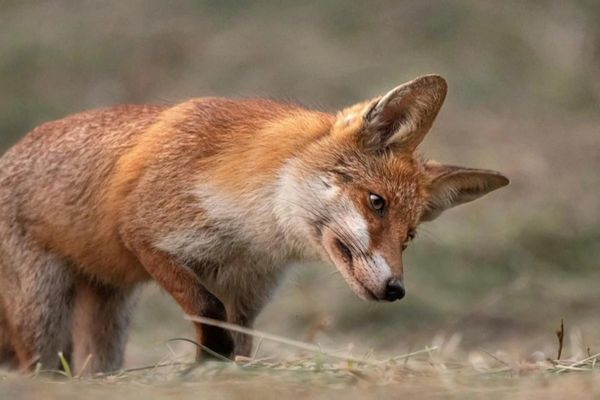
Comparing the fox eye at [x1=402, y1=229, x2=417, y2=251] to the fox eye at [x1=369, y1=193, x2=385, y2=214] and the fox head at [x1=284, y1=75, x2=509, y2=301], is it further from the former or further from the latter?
the fox eye at [x1=369, y1=193, x2=385, y2=214]

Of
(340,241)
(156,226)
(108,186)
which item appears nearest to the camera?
(340,241)

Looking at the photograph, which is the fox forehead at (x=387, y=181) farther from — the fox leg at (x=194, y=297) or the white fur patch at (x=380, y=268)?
the fox leg at (x=194, y=297)

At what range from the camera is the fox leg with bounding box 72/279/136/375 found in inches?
380

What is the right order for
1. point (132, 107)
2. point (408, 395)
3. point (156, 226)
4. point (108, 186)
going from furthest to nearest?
point (132, 107)
point (108, 186)
point (156, 226)
point (408, 395)

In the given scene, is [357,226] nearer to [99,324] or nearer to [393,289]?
[393,289]

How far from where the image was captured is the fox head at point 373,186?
25.4 feet

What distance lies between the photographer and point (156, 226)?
852 centimetres

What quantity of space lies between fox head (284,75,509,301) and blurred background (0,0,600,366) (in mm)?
4341

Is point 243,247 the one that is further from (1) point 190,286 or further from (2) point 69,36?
(2) point 69,36

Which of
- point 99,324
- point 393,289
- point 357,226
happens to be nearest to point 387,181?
point 357,226

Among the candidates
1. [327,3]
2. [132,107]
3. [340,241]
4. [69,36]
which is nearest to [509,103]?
[327,3]

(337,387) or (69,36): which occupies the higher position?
(69,36)

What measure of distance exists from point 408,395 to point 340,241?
1969 mm

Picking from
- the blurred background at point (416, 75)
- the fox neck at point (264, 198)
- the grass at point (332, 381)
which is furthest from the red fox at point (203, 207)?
the blurred background at point (416, 75)
